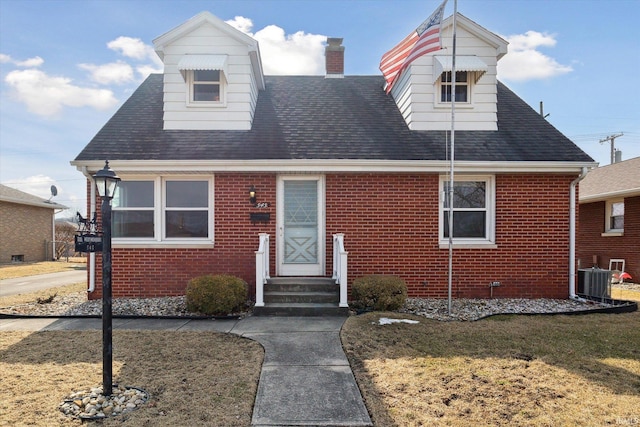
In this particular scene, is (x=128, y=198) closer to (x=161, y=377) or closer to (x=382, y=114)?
(x=161, y=377)

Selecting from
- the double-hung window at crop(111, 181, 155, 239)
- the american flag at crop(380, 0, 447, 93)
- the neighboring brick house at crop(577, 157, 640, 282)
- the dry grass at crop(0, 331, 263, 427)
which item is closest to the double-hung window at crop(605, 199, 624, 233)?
the neighboring brick house at crop(577, 157, 640, 282)

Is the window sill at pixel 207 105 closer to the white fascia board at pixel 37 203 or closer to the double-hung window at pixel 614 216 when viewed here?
the double-hung window at pixel 614 216

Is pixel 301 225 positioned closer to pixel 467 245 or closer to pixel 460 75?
pixel 467 245

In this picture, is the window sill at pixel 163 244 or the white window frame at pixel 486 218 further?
the white window frame at pixel 486 218

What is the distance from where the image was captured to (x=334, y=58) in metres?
12.7

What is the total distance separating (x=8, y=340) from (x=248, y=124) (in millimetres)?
6275

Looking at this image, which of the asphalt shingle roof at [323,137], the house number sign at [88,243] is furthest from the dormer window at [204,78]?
the house number sign at [88,243]

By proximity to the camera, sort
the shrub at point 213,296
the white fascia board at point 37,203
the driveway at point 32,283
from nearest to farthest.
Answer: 1. the shrub at point 213,296
2. the driveway at point 32,283
3. the white fascia board at point 37,203

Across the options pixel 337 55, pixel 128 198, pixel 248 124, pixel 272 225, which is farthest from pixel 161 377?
pixel 337 55

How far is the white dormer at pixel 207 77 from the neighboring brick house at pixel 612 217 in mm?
12715

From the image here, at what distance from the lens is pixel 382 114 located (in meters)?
10.2

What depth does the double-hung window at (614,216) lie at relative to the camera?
13.6 m

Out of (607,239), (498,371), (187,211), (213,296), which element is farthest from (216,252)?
(607,239)

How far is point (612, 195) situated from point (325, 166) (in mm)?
11052
